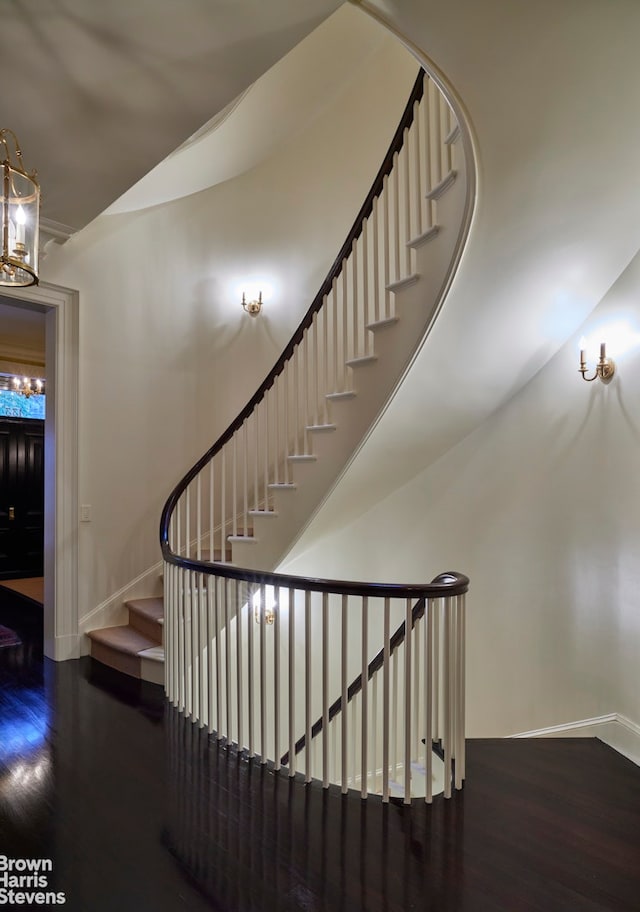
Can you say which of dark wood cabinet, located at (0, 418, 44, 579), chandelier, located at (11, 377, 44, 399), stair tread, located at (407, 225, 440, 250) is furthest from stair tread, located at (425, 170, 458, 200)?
dark wood cabinet, located at (0, 418, 44, 579)

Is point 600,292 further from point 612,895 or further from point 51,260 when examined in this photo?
point 51,260

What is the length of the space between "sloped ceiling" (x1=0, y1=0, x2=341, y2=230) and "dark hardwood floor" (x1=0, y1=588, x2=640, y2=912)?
3181 millimetres

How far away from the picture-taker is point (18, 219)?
1976mm

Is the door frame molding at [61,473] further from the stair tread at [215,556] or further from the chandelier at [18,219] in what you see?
the chandelier at [18,219]

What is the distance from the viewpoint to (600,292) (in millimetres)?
3195

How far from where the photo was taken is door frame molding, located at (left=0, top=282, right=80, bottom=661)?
416 cm

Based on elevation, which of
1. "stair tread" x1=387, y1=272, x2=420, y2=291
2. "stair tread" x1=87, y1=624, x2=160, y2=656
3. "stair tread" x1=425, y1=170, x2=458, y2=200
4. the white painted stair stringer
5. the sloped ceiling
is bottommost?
"stair tread" x1=87, y1=624, x2=160, y2=656

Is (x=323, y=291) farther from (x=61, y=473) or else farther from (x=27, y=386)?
(x=27, y=386)

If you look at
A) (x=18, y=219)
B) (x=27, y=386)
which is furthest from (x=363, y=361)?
(x=27, y=386)

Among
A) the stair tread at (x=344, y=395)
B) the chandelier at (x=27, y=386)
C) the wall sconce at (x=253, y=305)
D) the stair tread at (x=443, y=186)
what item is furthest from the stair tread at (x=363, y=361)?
the chandelier at (x=27, y=386)

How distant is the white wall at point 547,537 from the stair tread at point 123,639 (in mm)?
2090

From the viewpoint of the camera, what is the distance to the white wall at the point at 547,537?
3.15 m

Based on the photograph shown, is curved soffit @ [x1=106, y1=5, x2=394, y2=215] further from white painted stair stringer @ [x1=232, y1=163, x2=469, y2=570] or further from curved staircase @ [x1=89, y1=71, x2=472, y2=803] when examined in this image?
white painted stair stringer @ [x1=232, y1=163, x2=469, y2=570]

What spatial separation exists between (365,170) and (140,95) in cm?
348
